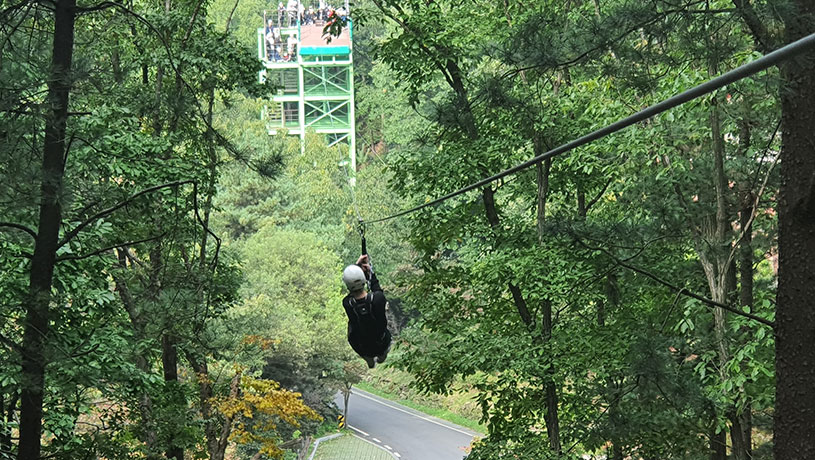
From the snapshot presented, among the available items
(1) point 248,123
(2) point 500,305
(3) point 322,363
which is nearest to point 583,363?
(2) point 500,305

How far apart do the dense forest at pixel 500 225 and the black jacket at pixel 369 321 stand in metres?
1.80

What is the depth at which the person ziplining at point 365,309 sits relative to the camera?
615cm

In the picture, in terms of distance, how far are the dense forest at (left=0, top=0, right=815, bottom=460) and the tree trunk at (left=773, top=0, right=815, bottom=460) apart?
14 millimetres

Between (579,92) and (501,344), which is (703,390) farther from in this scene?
(579,92)

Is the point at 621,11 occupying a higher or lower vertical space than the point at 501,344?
higher

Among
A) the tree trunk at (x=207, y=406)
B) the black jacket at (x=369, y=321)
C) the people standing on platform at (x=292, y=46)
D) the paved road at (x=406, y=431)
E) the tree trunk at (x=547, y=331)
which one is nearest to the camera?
the black jacket at (x=369, y=321)

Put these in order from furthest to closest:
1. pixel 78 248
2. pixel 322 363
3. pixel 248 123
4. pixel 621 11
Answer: pixel 248 123, pixel 322 363, pixel 78 248, pixel 621 11

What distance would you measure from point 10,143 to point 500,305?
28.1ft

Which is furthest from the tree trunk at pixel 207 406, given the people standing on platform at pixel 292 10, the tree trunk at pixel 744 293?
the people standing on platform at pixel 292 10

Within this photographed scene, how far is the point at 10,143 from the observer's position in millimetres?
4902

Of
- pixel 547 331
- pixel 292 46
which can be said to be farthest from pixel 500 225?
pixel 292 46

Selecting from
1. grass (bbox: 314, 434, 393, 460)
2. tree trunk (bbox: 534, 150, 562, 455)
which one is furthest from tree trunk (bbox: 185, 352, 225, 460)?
grass (bbox: 314, 434, 393, 460)

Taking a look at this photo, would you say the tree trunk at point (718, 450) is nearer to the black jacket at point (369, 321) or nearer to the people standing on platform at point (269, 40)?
the black jacket at point (369, 321)

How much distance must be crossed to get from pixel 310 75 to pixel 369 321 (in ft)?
166
